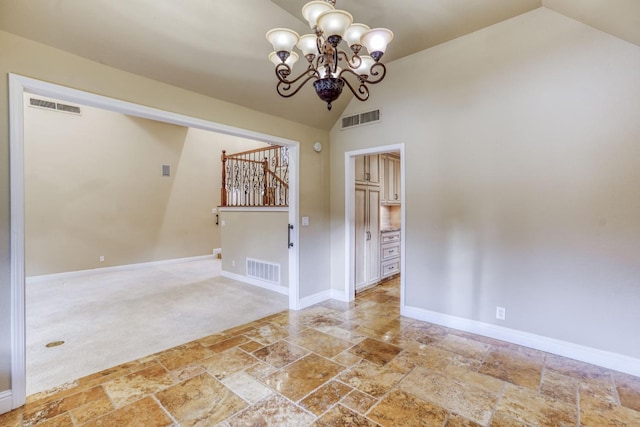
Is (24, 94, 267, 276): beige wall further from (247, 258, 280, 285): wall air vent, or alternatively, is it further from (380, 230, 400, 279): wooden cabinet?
(380, 230, 400, 279): wooden cabinet

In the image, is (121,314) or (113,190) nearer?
(121,314)

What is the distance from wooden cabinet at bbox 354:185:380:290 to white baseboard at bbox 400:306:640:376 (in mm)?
1297

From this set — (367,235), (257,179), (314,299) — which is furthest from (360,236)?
(257,179)

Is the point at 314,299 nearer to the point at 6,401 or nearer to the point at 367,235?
the point at 367,235

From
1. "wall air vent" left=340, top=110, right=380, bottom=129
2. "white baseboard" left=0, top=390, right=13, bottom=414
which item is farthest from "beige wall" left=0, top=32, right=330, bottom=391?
"wall air vent" left=340, top=110, right=380, bottom=129

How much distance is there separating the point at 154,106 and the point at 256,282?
11.6 ft

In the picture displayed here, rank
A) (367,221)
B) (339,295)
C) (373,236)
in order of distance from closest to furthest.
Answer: (339,295)
(367,221)
(373,236)

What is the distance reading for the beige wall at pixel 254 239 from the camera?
496cm

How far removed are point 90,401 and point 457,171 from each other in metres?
4.02

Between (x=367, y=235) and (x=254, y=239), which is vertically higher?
(x=367, y=235)

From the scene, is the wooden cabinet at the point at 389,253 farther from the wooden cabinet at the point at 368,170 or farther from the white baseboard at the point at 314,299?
the white baseboard at the point at 314,299

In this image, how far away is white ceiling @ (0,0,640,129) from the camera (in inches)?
84.1

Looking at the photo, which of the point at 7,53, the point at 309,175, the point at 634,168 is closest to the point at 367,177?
the point at 309,175

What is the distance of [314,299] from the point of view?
4.41 metres
